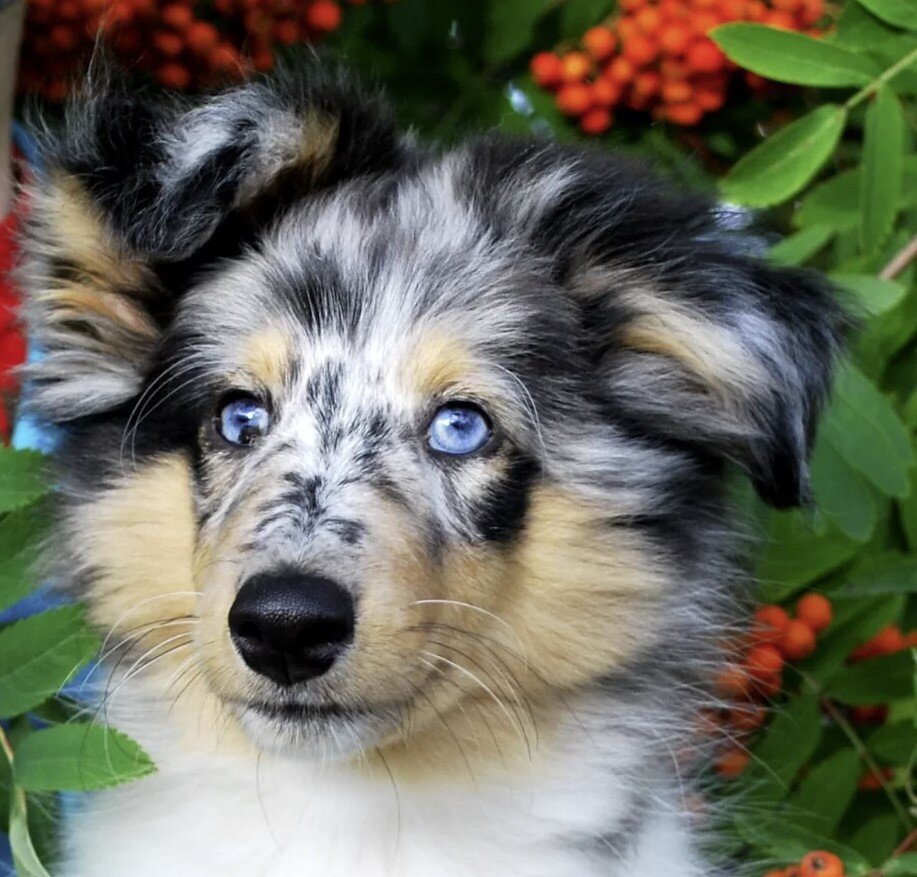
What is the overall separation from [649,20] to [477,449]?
3.58 feet

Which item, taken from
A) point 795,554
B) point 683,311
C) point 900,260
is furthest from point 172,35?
point 795,554

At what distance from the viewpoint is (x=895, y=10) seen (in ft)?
8.28

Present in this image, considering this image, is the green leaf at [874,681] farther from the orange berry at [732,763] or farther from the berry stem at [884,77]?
the berry stem at [884,77]

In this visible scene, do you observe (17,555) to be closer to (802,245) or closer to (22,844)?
(22,844)

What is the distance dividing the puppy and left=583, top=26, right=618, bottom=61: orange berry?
1.56 ft

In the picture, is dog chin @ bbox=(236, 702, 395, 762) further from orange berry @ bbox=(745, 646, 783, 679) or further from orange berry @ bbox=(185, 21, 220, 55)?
orange berry @ bbox=(185, 21, 220, 55)

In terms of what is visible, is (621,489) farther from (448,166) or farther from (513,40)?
(513,40)

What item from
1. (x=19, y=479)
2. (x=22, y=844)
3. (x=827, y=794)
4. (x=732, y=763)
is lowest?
(x=732, y=763)

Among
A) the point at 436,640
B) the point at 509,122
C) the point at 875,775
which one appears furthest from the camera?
the point at 509,122

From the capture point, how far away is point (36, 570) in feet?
7.77

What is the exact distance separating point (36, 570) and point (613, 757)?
1.13 metres

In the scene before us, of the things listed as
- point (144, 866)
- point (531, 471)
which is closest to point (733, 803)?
point (531, 471)

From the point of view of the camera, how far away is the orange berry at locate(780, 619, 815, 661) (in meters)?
2.65

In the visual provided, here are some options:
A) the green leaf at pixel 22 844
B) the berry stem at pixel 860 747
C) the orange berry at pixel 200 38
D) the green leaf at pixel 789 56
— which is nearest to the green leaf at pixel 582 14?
the green leaf at pixel 789 56
